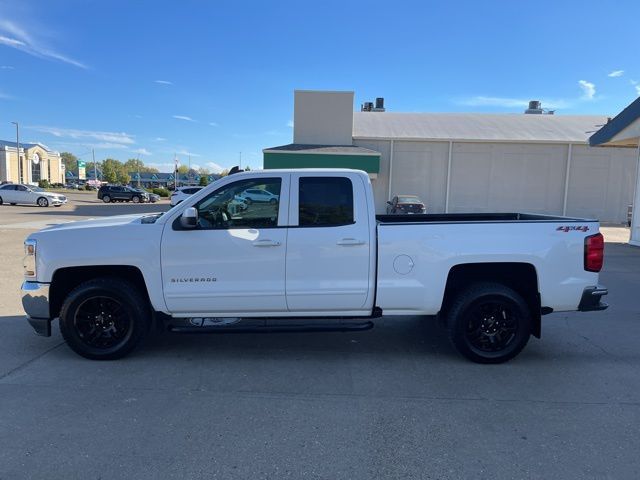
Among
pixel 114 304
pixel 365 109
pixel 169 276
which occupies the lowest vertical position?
pixel 114 304

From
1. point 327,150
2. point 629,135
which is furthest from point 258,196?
point 327,150

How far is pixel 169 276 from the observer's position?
4.57 m

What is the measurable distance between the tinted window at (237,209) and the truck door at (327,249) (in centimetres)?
22

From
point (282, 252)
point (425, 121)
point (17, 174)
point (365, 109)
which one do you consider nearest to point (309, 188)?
point (282, 252)

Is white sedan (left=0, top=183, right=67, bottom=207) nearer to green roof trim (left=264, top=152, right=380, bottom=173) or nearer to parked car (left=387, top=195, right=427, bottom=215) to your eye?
green roof trim (left=264, top=152, right=380, bottom=173)

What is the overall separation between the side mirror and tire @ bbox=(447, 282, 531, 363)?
268cm

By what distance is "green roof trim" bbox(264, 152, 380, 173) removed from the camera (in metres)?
26.3

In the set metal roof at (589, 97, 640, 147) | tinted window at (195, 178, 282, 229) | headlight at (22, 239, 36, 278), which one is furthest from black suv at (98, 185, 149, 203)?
tinted window at (195, 178, 282, 229)

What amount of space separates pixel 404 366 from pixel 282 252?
168 cm

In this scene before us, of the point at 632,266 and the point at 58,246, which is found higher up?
the point at 58,246

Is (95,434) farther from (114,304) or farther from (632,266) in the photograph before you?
(632,266)

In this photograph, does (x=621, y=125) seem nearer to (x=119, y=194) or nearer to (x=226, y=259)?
(x=226, y=259)

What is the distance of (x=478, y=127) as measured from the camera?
99.6 ft

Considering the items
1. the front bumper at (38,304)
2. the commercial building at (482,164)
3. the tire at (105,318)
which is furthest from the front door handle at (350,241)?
the commercial building at (482,164)
